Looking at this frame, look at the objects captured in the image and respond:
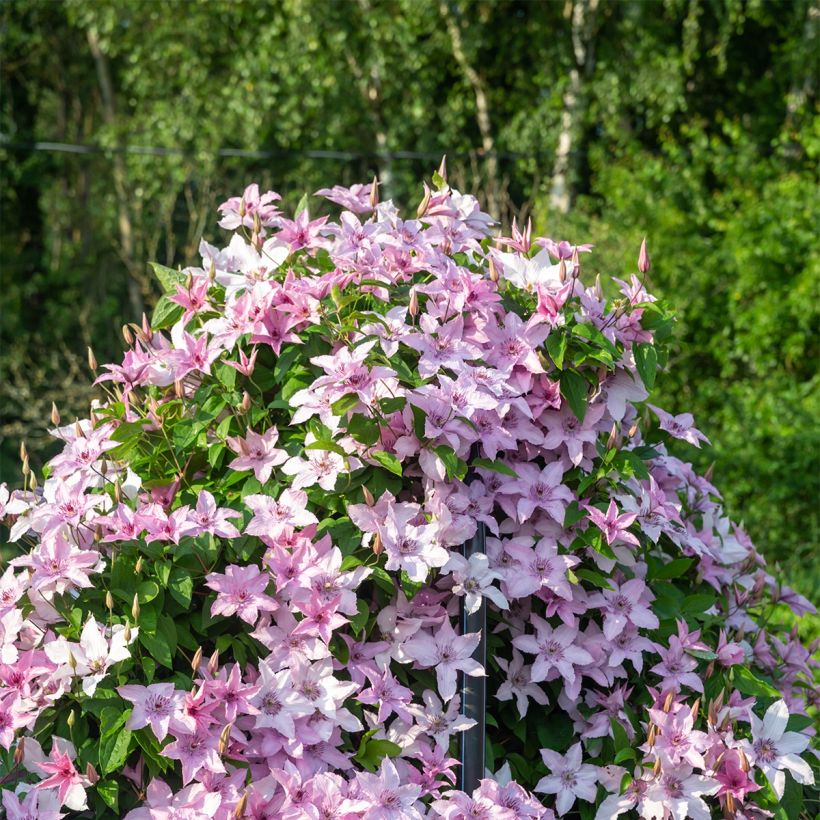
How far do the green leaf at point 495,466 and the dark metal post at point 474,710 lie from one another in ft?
0.43

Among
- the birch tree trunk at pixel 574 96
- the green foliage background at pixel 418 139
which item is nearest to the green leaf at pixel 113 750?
the green foliage background at pixel 418 139

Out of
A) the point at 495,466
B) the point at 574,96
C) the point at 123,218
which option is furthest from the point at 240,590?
the point at 123,218

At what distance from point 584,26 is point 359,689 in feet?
30.1

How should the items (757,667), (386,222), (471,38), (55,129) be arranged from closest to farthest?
(386,222) < (757,667) < (471,38) < (55,129)

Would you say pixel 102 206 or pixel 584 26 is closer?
pixel 584 26

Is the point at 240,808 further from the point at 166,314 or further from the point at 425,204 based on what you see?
the point at 425,204

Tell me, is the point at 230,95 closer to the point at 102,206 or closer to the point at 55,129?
the point at 102,206

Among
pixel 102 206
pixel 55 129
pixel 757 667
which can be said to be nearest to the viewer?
pixel 757 667

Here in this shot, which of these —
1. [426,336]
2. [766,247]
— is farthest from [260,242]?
[766,247]

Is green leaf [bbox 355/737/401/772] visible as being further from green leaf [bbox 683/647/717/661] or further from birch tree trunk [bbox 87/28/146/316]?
birch tree trunk [bbox 87/28/146/316]

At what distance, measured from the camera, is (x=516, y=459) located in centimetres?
166

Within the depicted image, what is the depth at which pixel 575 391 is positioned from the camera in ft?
5.31

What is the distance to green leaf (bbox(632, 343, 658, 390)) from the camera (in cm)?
162

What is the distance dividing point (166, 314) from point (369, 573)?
1.89 feet
